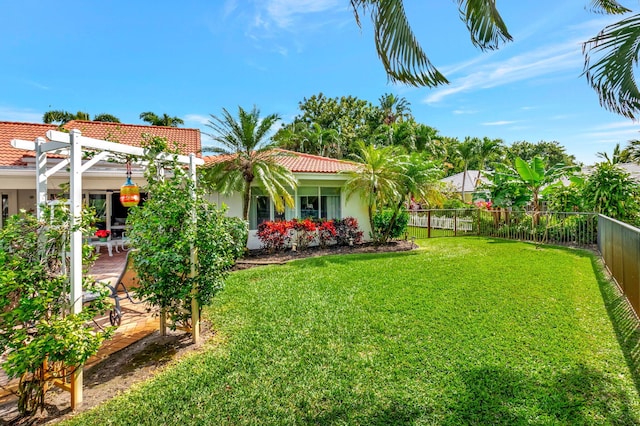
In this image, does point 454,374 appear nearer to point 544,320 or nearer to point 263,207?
point 544,320

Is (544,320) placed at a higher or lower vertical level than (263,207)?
lower

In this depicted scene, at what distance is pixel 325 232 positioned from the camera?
15.1 metres

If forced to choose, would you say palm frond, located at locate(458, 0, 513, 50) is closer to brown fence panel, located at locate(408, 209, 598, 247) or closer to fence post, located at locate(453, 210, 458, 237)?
brown fence panel, located at locate(408, 209, 598, 247)

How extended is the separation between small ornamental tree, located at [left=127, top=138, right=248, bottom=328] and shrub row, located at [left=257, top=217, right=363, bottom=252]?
26.3 ft

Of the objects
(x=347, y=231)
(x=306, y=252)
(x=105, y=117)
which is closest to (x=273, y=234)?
(x=306, y=252)

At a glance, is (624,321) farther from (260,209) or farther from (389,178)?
(260,209)

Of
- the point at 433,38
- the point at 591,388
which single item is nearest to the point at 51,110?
the point at 433,38

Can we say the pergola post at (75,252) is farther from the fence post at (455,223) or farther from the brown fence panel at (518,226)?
the fence post at (455,223)

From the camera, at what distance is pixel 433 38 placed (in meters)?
4.14

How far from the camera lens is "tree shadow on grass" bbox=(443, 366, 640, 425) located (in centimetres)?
359

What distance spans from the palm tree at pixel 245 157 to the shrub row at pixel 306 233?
1.04 meters

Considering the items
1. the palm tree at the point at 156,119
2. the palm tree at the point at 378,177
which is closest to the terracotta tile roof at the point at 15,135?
the palm tree at the point at 378,177

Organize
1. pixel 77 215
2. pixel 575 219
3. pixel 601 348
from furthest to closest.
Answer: pixel 575 219
pixel 601 348
pixel 77 215

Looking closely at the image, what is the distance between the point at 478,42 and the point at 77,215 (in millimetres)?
5695
